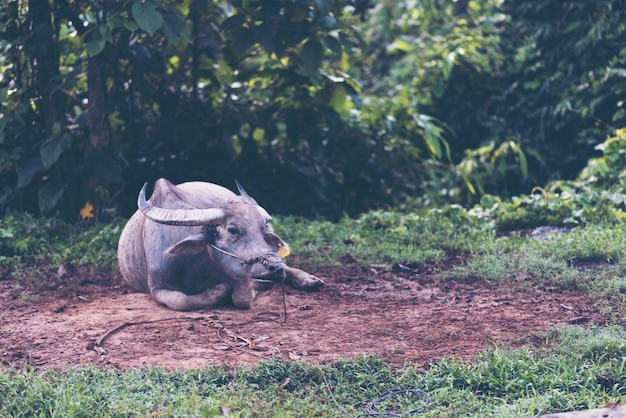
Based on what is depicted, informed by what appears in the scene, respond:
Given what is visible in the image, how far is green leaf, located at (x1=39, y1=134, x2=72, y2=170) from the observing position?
22.6 ft

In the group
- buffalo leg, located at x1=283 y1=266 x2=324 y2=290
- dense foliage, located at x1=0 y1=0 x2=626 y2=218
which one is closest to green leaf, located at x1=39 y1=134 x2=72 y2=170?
dense foliage, located at x1=0 y1=0 x2=626 y2=218

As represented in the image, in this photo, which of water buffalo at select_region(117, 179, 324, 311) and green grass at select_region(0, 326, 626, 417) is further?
water buffalo at select_region(117, 179, 324, 311)

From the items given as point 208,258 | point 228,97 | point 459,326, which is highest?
point 228,97

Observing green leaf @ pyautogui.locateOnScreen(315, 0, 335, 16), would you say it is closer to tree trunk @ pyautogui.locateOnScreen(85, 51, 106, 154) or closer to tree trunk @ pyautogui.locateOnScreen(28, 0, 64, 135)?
tree trunk @ pyautogui.locateOnScreen(85, 51, 106, 154)

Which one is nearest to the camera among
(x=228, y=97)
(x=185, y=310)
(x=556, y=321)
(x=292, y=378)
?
(x=292, y=378)

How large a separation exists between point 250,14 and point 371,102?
252 cm

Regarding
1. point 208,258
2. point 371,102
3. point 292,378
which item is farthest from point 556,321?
point 371,102

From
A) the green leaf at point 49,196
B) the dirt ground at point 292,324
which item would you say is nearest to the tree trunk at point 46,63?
the green leaf at point 49,196

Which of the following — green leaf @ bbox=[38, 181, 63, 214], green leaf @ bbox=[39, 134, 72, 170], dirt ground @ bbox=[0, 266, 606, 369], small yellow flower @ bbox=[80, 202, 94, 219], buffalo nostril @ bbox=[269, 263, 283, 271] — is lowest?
dirt ground @ bbox=[0, 266, 606, 369]

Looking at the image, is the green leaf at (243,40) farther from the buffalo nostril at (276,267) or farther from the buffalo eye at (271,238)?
the buffalo nostril at (276,267)

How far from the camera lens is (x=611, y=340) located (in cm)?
420

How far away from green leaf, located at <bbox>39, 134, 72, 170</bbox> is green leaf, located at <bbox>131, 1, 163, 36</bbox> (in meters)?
1.32

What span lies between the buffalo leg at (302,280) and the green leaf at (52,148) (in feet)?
7.75

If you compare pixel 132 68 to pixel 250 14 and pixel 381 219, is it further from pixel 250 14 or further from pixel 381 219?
pixel 381 219
